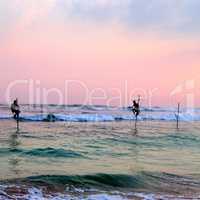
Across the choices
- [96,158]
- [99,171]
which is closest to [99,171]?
[99,171]

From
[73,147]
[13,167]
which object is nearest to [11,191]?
[13,167]

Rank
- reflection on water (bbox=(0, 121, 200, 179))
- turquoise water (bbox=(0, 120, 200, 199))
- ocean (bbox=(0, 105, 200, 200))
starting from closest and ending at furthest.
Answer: ocean (bbox=(0, 105, 200, 200)) < turquoise water (bbox=(0, 120, 200, 199)) < reflection on water (bbox=(0, 121, 200, 179))

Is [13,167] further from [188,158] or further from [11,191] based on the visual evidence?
[188,158]

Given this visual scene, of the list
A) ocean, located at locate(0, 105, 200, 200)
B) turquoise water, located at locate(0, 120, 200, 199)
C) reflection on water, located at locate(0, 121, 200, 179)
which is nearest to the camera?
ocean, located at locate(0, 105, 200, 200)

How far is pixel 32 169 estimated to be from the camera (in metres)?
12.4

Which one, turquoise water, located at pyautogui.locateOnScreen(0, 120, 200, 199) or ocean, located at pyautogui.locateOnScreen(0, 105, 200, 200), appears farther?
turquoise water, located at pyautogui.locateOnScreen(0, 120, 200, 199)

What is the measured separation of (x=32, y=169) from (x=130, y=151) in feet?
21.6

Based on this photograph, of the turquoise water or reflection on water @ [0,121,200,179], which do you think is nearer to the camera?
the turquoise water

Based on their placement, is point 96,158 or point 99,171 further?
point 96,158

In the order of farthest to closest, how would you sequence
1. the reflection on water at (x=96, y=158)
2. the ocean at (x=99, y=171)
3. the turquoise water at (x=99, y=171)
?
the reflection on water at (x=96, y=158), the turquoise water at (x=99, y=171), the ocean at (x=99, y=171)

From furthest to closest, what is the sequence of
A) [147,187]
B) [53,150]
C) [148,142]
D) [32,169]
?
[148,142], [53,150], [32,169], [147,187]

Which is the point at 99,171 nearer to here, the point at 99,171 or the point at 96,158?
the point at 99,171

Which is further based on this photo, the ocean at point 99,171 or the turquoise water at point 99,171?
the turquoise water at point 99,171

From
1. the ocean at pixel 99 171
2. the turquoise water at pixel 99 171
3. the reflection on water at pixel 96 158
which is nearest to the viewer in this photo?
the ocean at pixel 99 171
